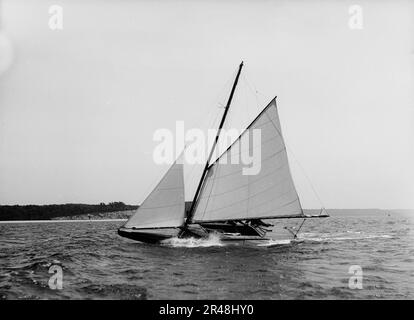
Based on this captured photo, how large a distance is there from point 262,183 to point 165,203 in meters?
7.42

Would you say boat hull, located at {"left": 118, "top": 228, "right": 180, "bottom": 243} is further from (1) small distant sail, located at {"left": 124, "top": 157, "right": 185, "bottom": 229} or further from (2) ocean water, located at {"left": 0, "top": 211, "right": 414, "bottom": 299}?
(1) small distant sail, located at {"left": 124, "top": 157, "right": 185, "bottom": 229}

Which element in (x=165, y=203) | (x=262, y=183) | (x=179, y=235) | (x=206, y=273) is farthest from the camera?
(x=179, y=235)

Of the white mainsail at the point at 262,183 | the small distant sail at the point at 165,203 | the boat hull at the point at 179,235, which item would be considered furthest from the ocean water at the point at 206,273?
the white mainsail at the point at 262,183

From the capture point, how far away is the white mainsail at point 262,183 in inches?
1057

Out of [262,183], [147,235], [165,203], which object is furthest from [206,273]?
[147,235]

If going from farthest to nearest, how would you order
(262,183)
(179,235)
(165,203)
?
(179,235), (165,203), (262,183)

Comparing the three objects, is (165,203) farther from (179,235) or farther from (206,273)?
(206,273)

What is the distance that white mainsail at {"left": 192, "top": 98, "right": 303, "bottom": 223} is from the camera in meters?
26.9

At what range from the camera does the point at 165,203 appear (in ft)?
89.4

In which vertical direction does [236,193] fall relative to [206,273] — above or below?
above

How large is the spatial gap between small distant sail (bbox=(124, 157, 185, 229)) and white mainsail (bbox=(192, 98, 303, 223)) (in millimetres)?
2725

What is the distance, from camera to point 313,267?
67.5ft

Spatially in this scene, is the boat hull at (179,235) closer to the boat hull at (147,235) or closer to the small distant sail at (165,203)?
the boat hull at (147,235)

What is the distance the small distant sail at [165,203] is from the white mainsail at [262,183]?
2.72 meters
